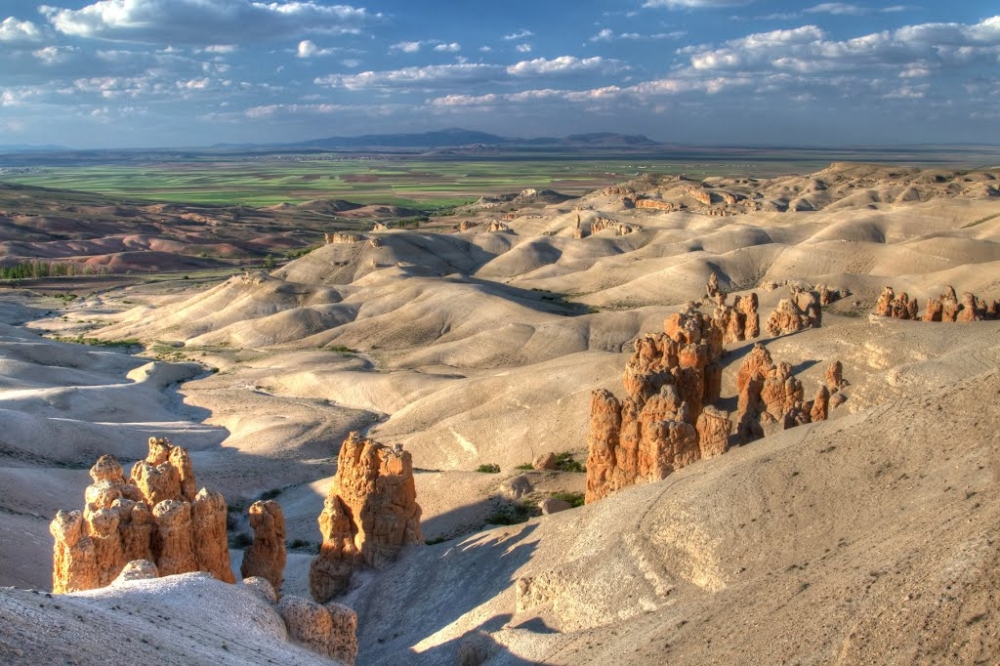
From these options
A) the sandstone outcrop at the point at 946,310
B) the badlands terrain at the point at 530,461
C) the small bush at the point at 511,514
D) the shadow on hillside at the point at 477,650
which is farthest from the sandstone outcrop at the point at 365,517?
the sandstone outcrop at the point at 946,310

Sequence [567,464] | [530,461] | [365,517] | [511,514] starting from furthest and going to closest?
[530,461] < [567,464] < [511,514] < [365,517]

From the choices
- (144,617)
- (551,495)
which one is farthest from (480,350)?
(144,617)

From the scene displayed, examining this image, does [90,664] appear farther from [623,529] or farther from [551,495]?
[551,495]

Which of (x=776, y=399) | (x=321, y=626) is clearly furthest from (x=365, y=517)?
(x=776, y=399)

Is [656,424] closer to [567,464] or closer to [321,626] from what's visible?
[567,464]

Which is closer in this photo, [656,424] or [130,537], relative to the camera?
[130,537]

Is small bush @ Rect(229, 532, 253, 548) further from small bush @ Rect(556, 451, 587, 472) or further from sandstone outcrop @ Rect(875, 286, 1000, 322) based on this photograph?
sandstone outcrop @ Rect(875, 286, 1000, 322)
